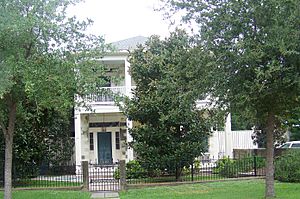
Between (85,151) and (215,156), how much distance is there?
8033 mm

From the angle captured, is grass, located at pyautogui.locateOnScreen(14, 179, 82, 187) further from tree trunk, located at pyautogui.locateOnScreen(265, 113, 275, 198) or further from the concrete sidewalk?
tree trunk, located at pyautogui.locateOnScreen(265, 113, 275, 198)

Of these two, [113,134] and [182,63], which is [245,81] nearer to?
[182,63]

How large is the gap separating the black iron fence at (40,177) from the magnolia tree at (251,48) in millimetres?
9048

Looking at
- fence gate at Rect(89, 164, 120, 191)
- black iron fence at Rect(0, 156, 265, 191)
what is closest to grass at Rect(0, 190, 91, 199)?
black iron fence at Rect(0, 156, 265, 191)

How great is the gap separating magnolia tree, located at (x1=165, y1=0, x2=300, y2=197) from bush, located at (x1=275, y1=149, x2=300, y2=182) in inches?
237

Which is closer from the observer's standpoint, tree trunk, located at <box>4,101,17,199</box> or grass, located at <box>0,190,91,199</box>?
tree trunk, located at <box>4,101,17,199</box>

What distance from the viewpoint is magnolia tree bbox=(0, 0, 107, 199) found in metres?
12.6

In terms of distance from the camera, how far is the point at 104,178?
20844 mm

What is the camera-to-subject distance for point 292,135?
37.8 metres

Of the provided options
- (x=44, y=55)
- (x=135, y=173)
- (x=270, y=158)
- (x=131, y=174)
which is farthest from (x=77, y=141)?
(x=270, y=158)

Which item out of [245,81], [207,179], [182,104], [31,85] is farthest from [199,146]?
[31,85]

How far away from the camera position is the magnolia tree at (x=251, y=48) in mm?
11955

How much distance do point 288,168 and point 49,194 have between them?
356 inches

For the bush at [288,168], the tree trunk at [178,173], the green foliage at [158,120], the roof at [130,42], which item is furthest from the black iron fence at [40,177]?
A: the roof at [130,42]
